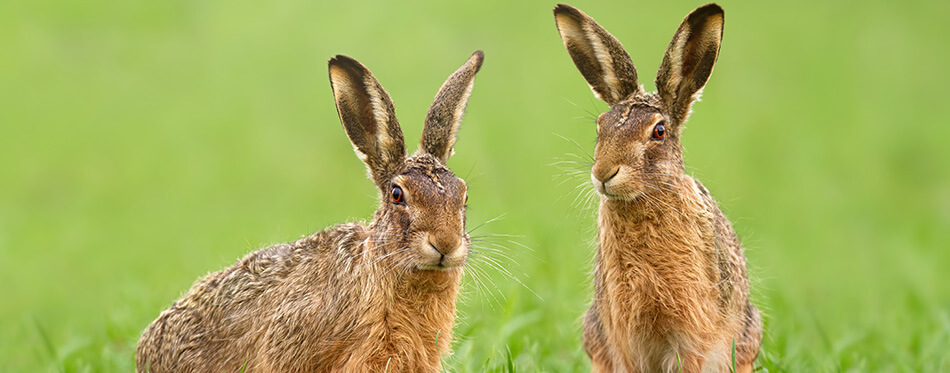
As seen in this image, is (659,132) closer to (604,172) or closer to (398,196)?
(604,172)

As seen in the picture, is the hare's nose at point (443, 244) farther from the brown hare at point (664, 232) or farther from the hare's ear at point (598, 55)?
the hare's ear at point (598, 55)

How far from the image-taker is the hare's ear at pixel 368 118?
5.66 meters

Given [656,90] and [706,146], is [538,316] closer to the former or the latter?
[656,90]

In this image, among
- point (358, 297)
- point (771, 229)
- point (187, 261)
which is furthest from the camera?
point (771, 229)

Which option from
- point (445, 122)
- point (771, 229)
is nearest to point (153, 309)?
point (445, 122)

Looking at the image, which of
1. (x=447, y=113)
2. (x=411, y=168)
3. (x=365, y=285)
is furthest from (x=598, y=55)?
(x=365, y=285)

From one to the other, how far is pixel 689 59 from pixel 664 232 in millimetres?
978

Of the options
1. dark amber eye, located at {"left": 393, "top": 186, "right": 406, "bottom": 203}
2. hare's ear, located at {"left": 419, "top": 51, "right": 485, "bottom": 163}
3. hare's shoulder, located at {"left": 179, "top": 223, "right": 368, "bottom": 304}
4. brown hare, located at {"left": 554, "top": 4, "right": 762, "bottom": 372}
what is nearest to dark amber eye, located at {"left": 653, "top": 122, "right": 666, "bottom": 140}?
brown hare, located at {"left": 554, "top": 4, "right": 762, "bottom": 372}

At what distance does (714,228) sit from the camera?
6.02m

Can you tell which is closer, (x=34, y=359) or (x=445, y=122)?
(x=445, y=122)

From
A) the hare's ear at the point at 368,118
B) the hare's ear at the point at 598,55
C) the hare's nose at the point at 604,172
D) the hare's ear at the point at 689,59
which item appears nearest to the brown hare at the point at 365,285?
the hare's ear at the point at 368,118

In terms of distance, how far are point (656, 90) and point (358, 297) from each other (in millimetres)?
2049

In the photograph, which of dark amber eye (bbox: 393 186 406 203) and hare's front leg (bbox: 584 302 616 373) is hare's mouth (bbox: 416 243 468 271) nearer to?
dark amber eye (bbox: 393 186 406 203)

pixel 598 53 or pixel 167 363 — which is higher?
pixel 598 53
